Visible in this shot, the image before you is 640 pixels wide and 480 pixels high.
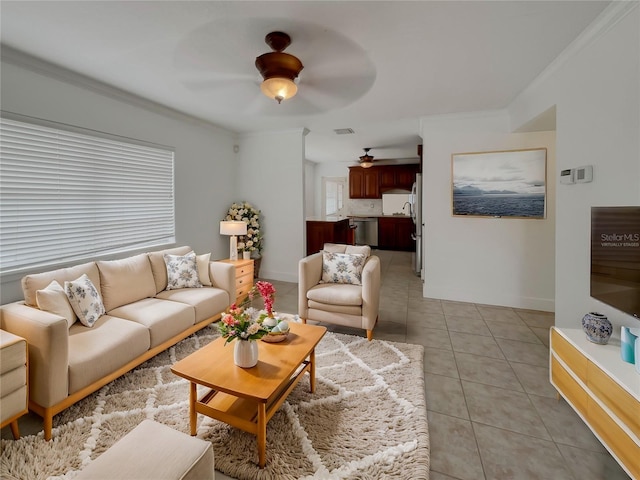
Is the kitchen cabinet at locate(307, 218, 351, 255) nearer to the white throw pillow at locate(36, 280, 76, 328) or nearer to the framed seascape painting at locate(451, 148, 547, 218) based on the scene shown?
the framed seascape painting at locate(451, 148, 547, 218)

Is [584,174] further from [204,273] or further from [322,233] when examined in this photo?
[322,233]

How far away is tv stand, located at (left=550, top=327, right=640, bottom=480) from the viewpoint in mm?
1302

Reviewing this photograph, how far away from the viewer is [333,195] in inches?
364

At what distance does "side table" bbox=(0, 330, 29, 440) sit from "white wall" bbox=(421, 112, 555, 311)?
419 cm

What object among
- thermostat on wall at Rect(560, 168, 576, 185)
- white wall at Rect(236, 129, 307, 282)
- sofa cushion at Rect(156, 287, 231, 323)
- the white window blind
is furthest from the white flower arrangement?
thermostat on wall at Rect(560, 168, 576, 185)

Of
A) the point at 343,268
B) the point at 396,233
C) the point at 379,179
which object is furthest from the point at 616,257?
the point at 379,179

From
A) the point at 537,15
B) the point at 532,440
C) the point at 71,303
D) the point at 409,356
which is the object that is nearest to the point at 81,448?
the point at 71,303

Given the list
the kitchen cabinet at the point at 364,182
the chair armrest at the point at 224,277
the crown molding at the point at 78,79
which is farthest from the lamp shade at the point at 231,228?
the kitchen cabinet at the point at 364,182

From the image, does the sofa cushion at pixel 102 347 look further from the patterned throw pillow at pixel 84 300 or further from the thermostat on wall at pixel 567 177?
the thermostat on wall at pixel 567 177

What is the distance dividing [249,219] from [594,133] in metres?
4.33

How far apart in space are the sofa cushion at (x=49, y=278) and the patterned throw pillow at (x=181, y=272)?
2.21ft

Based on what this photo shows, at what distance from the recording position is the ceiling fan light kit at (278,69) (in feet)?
7.48

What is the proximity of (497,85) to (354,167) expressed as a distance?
545cm

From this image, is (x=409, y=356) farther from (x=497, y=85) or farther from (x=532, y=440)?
(x=497, y=85)
